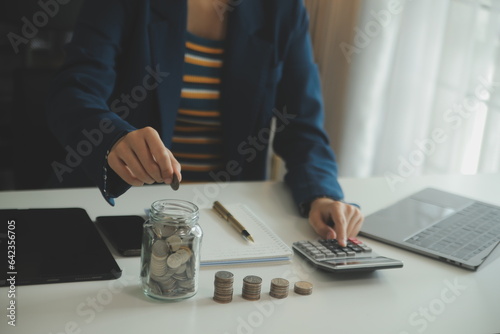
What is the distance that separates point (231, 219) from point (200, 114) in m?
0.49

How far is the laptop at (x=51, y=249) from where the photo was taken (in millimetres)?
877

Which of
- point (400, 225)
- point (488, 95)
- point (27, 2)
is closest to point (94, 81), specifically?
point (400, 225)

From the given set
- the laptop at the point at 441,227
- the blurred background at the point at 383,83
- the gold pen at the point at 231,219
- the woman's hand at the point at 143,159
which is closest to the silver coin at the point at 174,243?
the woman's hand at the point at 143,159

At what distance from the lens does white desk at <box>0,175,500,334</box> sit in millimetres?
799

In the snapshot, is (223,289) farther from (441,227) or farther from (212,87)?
(212,87)

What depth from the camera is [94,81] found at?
1.26m

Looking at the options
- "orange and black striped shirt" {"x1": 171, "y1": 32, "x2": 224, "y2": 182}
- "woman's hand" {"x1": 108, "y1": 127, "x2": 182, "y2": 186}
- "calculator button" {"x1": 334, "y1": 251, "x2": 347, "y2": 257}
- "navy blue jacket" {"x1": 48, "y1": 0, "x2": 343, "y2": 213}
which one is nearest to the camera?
"woman's hand" {"x1": 108, "y1": 127, "x2": 182, "y2": 186}

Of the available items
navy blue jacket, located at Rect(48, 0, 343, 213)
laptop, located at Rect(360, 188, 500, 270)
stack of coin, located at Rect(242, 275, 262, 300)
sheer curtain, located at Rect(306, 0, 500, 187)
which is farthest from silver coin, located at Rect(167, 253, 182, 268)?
sheer curtain, located at Rect(306, 0, 500, 187)

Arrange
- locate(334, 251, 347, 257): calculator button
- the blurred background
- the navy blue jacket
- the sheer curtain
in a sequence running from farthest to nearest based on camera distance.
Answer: the sheer curtain < the blurred background < the navy blue jacket < locate(334, 251, 347, 257): calculator button

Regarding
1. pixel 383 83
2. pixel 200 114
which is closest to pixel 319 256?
pixel 200 114

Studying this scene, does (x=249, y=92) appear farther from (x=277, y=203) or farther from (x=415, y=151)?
(x=415, y=151)

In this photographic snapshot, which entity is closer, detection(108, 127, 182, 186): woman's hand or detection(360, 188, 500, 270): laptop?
detection(108, 127, 182, 186): woman's hand

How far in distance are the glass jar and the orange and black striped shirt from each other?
0.70 metres

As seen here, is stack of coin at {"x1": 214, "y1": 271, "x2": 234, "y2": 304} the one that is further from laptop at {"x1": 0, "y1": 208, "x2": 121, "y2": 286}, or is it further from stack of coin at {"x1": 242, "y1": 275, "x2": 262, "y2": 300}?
laptop at {"x1": 0, "y1": 208, "x2": 121, "y2": 286}
